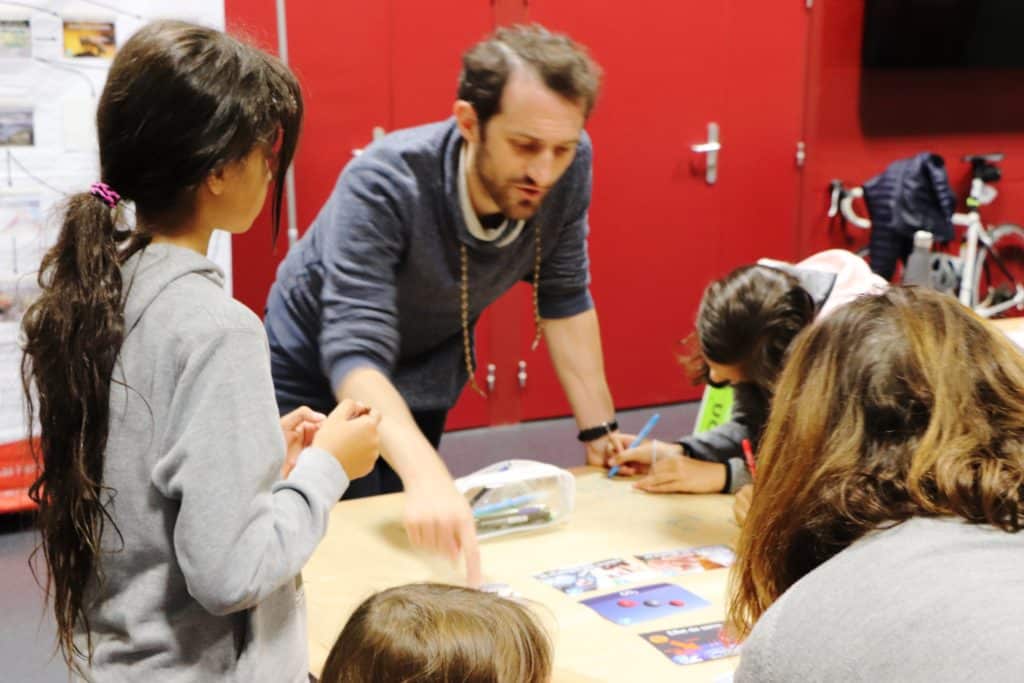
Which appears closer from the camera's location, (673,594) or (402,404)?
(673,594)

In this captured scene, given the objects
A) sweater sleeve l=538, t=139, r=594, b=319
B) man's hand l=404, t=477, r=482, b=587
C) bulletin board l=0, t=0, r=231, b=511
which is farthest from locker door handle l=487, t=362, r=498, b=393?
man's hand l=404, t=477, r=482, b=587

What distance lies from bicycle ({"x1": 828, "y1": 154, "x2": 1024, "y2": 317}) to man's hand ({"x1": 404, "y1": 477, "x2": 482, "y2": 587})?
398 centimetres

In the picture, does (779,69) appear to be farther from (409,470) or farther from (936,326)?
(936,326)

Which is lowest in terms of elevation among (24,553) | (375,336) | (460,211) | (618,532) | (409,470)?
(24,553)

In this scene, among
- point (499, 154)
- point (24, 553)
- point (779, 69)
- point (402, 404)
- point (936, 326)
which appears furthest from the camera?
point (779, 69)

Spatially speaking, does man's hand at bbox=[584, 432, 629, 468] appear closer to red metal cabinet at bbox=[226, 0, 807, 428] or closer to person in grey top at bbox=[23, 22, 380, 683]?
person in grey top at bbox=[23, 22, 380, 683]

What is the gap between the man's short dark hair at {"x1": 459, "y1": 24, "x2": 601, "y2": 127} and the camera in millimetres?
1933

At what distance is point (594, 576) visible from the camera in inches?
65.3

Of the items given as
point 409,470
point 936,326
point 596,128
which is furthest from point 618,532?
point 596,128

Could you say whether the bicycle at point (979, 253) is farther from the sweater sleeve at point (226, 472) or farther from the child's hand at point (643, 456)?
the sweater sleeve at point (226, 472)

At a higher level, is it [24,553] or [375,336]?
[375,336]

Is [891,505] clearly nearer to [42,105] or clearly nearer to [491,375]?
[42,105]

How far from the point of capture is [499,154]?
1987mm

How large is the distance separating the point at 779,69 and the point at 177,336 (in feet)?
14.6
